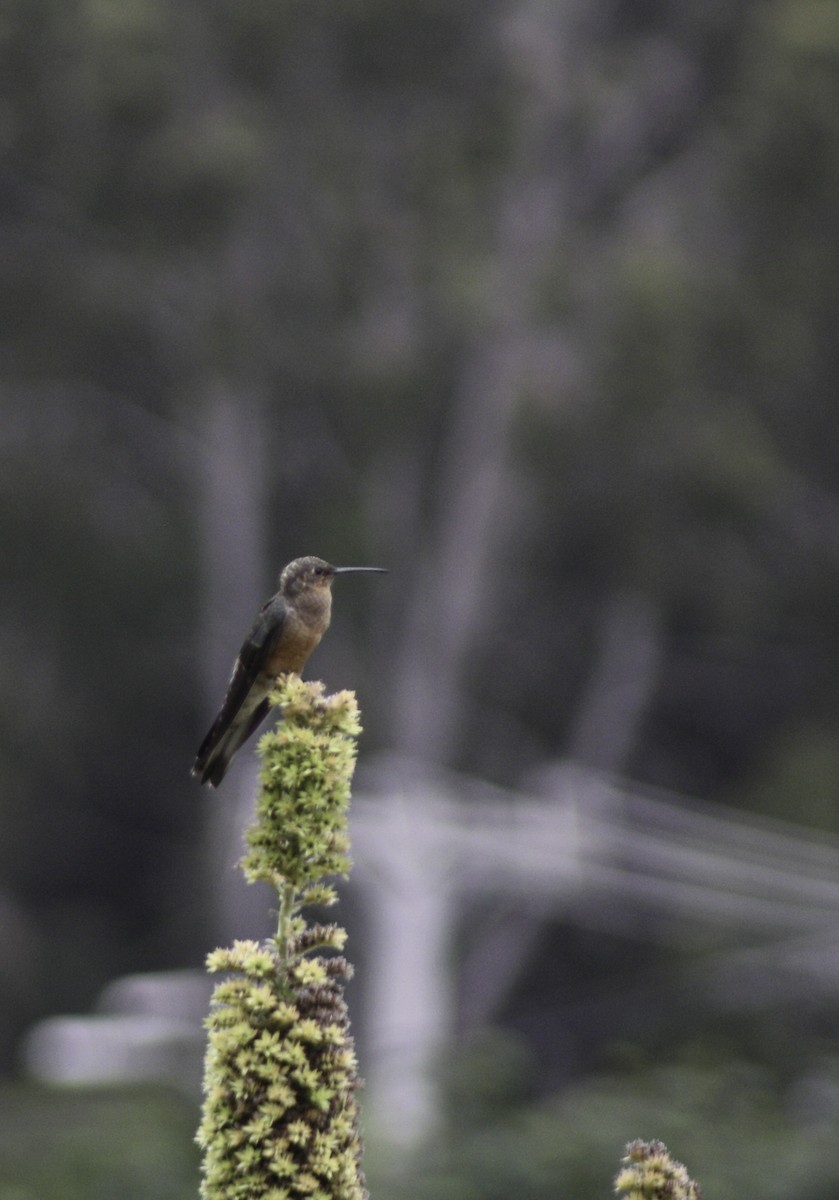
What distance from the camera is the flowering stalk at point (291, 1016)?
10.3 feet

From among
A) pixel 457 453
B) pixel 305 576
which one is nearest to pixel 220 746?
pixel 305 576

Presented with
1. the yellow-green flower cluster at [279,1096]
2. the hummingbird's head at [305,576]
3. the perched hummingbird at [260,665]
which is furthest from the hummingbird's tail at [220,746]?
the yellow-green flower cluster at [279,1096]

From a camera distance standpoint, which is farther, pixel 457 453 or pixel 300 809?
pixel 457 453

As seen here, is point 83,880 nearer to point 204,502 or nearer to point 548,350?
point 204,502

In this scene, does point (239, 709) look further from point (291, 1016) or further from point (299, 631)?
point (291, 1016)

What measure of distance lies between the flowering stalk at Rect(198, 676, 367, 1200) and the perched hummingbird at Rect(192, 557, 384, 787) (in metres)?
0.85

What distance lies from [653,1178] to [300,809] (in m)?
0.72

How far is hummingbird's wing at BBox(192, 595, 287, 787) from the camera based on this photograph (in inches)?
172

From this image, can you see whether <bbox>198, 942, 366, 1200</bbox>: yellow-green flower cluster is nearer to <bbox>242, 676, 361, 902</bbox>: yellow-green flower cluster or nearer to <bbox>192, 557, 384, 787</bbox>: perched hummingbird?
<bbox>242, 676, 361, 902</bbox>: yellow-green flower cluster

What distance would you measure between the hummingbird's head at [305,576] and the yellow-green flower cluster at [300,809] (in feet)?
4.31

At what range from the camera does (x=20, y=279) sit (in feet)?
65.7

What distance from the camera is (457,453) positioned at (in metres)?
21.8

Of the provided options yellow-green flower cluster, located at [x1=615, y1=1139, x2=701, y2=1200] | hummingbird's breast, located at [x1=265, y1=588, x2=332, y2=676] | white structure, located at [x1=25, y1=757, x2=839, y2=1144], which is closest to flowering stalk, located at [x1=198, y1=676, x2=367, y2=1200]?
yellow-green flower cluster, located at [x1=615, y1=1139, x2=701, y2=1200]

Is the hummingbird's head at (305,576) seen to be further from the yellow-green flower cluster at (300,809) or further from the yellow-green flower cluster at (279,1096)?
the yellow-green flower cluster at (279,1096)
